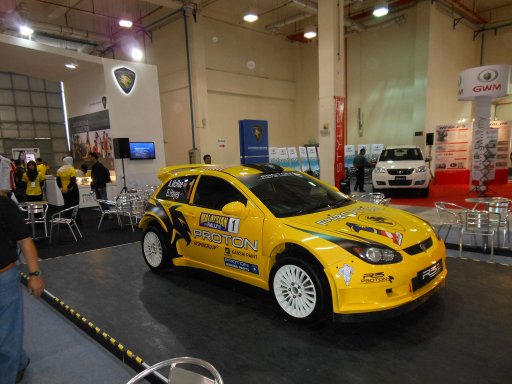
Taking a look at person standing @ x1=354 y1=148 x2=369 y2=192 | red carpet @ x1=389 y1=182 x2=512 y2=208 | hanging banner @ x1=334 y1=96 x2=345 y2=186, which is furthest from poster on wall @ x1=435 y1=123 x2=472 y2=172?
hanging banner @ x1=334 y1=96 x2=345 y2=186

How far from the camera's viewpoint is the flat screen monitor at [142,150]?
1132 cm

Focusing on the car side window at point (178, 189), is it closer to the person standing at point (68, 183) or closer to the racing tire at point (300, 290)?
the racing tire at point (300, 290)

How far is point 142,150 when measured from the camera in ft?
37.9

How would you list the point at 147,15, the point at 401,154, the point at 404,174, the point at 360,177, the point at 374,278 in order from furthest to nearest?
the point at 147,15 < the point at 360,177 < the point at 401,154 < the point at 404,174 < the point at 374,278

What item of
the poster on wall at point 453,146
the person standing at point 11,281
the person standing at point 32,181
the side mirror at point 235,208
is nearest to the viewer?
the person standing at point 11,281

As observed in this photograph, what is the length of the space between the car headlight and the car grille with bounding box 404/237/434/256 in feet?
0.49

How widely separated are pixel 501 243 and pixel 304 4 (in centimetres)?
1023

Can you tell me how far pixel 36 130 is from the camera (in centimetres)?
2314

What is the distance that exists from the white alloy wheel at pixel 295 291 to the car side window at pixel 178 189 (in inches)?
66.1

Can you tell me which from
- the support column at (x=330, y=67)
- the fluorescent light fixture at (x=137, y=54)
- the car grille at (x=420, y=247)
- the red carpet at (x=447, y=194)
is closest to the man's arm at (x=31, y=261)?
the car grille at (x=420, y=247)

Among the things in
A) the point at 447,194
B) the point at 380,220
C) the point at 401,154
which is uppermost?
the point at 401,154

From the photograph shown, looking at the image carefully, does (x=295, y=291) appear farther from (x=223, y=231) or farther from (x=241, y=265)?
(x=223, y=231)

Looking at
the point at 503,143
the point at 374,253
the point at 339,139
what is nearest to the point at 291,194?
the point at 374,253

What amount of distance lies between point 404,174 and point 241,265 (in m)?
8.04
